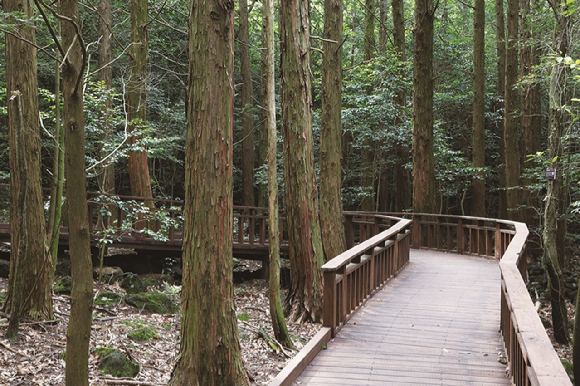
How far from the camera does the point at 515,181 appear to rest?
16.1 meters

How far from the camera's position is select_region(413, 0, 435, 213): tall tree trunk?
14.1 meters

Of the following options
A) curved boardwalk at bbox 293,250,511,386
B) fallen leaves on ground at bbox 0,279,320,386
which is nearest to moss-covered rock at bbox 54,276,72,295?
fallen leaves on ground at bbox 0,279,320,386

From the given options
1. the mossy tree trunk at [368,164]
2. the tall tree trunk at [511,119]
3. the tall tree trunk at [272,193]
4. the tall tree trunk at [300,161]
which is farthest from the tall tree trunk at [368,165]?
the tall tree trunk at [272,193]

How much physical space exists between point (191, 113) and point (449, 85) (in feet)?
60.0

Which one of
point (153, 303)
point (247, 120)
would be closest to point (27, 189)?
point (153, 303)

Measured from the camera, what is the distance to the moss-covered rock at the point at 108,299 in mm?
9727

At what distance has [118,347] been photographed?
747 centimetres

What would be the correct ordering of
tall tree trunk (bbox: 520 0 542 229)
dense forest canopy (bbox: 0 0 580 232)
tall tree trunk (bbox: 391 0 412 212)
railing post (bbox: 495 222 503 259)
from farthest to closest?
tall tree trunk (bbox: 391 0 412 212) < tall tree trunk (bbox: 520 0 542 229) < dense forest canopy (bbox: 0 0 580 232) < railing post (bbox: 495 222 503 259)

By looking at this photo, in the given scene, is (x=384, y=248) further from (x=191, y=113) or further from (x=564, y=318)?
(x=564, y=318)

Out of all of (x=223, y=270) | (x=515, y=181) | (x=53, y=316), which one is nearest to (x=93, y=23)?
(x=53, y=316)

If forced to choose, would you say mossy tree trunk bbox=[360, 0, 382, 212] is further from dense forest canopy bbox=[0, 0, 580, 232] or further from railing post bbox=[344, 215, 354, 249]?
railing post bbox=[344, 215, 354, 249]

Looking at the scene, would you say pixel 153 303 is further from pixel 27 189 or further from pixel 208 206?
pixel 208 206

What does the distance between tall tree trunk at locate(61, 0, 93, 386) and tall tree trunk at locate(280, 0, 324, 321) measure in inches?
200

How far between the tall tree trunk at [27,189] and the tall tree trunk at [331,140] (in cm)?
536
